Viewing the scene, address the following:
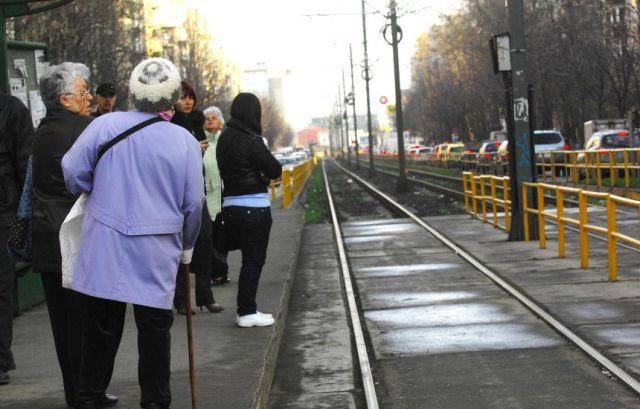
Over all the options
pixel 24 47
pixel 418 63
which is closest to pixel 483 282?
pixel 24 47

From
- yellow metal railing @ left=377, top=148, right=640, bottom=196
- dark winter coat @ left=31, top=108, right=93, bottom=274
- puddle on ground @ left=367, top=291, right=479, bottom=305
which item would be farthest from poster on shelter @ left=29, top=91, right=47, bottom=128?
yellow metal railing @ left=377, top=148, right=640, bottom=196

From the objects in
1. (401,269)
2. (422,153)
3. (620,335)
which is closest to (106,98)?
(620,335)

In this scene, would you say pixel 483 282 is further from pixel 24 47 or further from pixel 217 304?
pixel 24 47

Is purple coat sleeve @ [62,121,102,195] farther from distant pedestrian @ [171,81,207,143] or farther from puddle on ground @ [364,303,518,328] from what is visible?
puddle on ground @ [364,303,518,328]

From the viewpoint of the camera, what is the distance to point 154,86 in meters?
5.52

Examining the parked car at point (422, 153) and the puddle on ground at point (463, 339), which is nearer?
the puddle on ground at point (463, 339)

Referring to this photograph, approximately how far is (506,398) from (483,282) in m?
5.57

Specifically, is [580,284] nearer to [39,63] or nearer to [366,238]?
[39,63]

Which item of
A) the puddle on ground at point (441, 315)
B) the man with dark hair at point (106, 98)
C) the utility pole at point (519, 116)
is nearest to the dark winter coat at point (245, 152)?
the man with dark hair at point (106, 98)

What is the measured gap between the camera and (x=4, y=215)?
260 inches

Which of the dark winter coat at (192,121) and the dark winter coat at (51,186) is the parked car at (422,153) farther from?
the dark winter coat at (51,186)

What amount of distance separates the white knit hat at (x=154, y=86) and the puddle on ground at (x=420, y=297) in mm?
6035

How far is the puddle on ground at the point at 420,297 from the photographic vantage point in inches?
446

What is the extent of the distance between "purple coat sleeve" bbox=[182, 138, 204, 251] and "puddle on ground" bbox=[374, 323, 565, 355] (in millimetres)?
3471
